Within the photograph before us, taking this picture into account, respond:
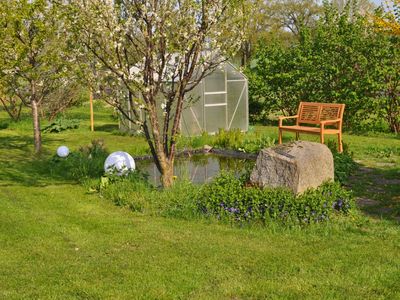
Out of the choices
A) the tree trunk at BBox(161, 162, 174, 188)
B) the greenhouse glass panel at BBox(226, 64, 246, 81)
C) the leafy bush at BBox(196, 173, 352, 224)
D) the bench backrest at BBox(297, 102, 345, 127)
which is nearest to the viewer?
the leafy bush at BBox(196, 173, 352, 224)

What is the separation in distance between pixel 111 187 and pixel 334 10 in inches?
476

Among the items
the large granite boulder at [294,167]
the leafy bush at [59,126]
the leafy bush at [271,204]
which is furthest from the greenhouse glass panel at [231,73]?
the leafy bush at [271,204]

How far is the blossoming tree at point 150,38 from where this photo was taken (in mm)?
6852

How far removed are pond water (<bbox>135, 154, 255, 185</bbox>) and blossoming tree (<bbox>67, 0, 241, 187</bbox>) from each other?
198cm

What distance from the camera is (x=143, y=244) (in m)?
5.68

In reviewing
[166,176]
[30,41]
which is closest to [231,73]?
[30,41]

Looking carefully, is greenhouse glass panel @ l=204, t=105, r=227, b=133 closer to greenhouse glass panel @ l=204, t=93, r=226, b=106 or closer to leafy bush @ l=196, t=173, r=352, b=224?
greenhouse glass panel @ l=204, t=93, r=226, b=106

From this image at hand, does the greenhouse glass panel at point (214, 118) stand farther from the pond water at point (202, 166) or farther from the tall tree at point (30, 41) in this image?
the tall tree at point (30, 41)

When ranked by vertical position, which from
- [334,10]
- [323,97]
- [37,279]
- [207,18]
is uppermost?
[334,10]

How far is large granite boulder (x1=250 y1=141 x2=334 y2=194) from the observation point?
22.1ft

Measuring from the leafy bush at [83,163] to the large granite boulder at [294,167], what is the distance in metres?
3.46

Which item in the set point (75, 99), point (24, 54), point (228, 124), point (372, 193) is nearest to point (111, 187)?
point (372, 193)

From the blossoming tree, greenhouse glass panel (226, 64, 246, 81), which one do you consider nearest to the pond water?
A: the blossoming tree

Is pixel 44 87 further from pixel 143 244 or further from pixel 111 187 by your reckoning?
pixel 143 244
